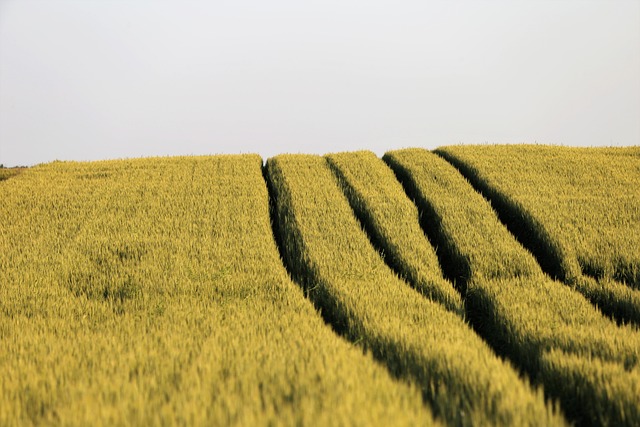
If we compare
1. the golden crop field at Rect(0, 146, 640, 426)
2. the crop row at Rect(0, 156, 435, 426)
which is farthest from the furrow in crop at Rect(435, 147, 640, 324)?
the crop row at Rect(0, 156, 435, 426)

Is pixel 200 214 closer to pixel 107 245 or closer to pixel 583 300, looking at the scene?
pixel 107 245

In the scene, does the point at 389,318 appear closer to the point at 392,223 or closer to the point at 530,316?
the point at 530,316

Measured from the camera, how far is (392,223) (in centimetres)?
1133

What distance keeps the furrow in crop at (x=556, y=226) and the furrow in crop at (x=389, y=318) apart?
304 centimetres

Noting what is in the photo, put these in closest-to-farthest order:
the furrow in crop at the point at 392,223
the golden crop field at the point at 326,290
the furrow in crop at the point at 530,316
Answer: the golden crop field at the point at 326,290, the furrow in crop at the point at 530,316, the furrow in crop at the point at 392,223

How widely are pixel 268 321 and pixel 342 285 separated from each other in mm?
2040

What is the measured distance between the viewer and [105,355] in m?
5.13

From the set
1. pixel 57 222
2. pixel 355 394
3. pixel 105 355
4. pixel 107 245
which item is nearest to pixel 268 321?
pixel 105 355

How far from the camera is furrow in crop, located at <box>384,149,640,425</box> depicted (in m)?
4.42

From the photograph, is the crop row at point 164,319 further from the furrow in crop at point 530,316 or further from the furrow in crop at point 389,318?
the furrow in crop at point 530,316

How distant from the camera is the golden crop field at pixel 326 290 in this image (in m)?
3.78

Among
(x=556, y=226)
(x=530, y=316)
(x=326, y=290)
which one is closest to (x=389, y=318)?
(x=326, y=290)

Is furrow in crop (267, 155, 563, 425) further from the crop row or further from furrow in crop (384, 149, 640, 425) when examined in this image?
furrow in crop (384, 149, 640, 425)

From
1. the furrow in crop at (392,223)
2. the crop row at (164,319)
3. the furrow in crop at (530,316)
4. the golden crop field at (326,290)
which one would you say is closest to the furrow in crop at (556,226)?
the golden crop field at (326,290)
